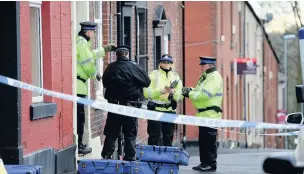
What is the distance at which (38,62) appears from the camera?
14.5 meters

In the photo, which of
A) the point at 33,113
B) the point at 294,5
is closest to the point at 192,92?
the point at 33,113

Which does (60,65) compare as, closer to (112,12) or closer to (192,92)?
(192,92)

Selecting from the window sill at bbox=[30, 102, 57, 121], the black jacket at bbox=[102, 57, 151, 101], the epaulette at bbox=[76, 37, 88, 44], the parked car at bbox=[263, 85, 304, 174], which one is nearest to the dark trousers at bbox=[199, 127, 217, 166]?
the black jacket at bbox=[102, 57, 151, 101]

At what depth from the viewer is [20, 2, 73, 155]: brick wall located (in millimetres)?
13344

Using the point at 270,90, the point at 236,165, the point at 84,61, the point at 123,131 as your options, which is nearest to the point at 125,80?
the point at 123,131

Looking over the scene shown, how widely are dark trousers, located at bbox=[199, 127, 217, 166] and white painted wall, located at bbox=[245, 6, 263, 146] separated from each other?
104 feet

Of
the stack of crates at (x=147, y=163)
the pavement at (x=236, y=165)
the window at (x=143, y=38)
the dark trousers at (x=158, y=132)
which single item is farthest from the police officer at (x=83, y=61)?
the window at (x=143, y=38)

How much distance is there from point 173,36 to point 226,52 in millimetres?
10804

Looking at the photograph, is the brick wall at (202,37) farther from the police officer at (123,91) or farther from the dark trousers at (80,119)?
the police officer at (123,91)

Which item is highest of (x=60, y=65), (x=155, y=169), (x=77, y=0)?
(x=77, y=0)

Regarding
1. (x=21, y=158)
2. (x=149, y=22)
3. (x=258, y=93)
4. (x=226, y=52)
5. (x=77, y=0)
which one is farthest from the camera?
(x=258, y=93)

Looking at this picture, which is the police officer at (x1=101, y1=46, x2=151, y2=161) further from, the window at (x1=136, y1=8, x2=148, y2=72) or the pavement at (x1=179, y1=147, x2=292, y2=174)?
the window at (x1=136, y1=8, x2=148, y2=72)

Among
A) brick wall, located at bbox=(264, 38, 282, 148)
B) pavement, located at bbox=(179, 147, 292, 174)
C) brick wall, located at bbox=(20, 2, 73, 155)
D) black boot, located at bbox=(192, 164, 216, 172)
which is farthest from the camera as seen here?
brick wall, located at bbox=(264, 38, 282, 148)

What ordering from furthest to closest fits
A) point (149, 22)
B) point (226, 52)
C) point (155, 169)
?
point (226, 52) < point (149, 22) < point (155, 169)
